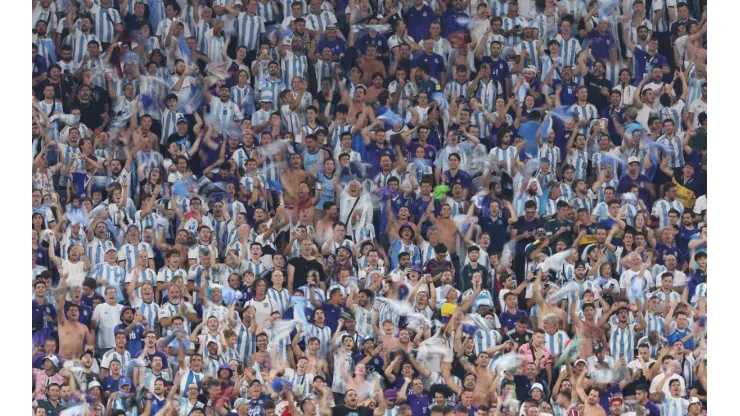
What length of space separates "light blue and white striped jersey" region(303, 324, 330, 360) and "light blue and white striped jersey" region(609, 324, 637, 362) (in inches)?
66.7

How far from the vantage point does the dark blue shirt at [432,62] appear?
7117mm

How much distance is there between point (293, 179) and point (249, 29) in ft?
3.20

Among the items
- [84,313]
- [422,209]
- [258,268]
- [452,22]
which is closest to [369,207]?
[422,209]

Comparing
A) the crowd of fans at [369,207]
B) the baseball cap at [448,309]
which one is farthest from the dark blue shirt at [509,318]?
the baseball cap at [448,309]

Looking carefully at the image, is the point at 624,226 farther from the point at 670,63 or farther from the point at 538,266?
the point at 670,63

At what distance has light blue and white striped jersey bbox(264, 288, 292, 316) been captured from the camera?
695cm

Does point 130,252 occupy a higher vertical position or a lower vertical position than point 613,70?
lower

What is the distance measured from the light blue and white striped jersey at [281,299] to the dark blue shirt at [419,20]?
1.74 meters

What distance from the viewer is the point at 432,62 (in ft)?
23.4

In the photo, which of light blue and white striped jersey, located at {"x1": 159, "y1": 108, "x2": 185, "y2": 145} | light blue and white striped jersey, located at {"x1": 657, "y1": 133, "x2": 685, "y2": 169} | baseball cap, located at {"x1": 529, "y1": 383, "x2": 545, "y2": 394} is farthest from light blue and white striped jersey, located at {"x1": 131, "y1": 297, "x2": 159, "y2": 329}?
light blue and white striped jersey, located at {"x1": 657, "y1": 133, "x2": 685, "y2": 169}

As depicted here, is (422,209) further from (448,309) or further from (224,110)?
(224,110)

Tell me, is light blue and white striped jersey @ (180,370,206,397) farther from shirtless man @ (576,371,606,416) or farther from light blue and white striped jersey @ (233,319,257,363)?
shirtless man @ (576,371,606,416)

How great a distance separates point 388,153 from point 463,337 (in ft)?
3.93

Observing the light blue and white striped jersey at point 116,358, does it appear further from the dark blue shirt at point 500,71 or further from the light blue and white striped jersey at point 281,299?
the dark blue shirt at point 500,71
